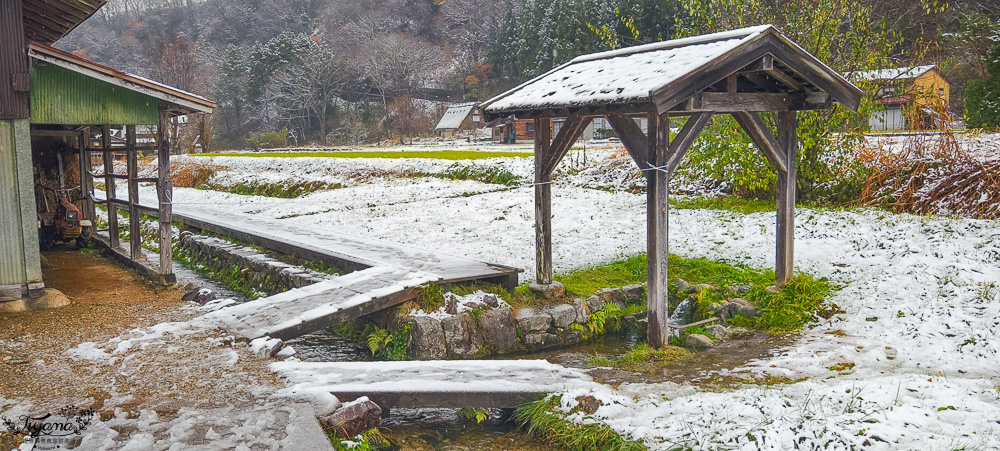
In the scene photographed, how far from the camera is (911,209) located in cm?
1202

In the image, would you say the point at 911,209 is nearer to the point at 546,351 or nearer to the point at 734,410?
the point at 546,351

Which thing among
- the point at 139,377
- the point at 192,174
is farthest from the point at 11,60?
the point at 192,174

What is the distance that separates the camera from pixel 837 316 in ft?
27.4

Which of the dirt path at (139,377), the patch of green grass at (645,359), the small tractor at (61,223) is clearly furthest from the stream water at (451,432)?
the small tractor at (61,223)

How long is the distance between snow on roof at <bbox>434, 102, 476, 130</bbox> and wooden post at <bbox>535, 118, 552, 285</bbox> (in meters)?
44.8

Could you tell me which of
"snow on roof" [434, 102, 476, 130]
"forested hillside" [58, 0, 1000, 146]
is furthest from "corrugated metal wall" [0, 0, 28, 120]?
"snow on roof" [434, 102, 476, 130]

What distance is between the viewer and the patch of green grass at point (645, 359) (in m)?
7.10

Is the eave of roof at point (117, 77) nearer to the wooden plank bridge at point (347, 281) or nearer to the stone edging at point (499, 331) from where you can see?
the wooden plank bridge at point (347, 281)

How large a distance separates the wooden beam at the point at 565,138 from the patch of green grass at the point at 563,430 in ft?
11.3

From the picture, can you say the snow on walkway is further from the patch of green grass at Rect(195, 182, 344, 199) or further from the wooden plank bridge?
the patch of green grass at Rect(195, 182, 344, 199)

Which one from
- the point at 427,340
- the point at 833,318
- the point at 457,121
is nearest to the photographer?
the point at 427,340

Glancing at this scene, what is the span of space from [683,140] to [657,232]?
1009 millimetres

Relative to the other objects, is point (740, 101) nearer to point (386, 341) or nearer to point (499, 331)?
point (499, 331)

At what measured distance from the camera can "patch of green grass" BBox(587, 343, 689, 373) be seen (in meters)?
7.10
